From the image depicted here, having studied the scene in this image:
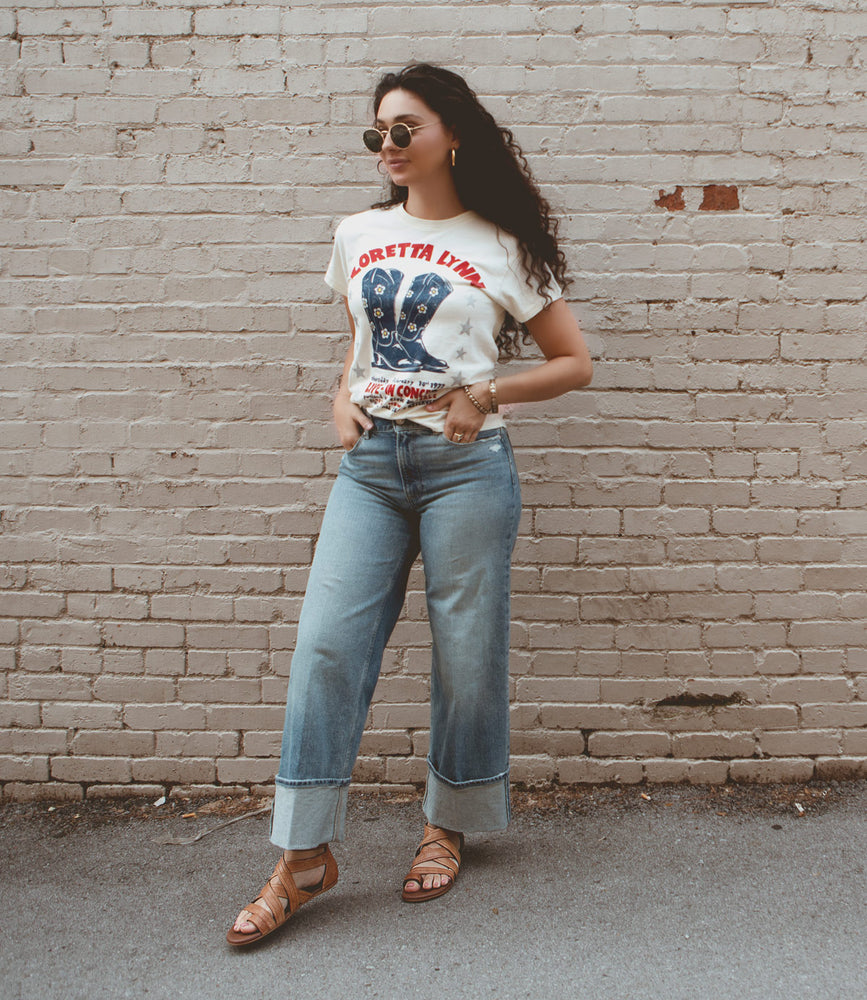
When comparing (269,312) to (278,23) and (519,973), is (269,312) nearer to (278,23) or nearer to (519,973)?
(278,23)

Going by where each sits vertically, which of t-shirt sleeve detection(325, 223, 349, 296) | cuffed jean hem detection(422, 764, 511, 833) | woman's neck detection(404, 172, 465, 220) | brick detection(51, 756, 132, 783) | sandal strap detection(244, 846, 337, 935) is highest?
woman's neck detection(404, 172, 465, 220)

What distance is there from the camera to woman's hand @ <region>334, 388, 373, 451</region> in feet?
6.68

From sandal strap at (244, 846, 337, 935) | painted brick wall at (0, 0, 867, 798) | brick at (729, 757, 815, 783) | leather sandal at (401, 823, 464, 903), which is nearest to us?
sandal strap at (244, 846, 337, 935)

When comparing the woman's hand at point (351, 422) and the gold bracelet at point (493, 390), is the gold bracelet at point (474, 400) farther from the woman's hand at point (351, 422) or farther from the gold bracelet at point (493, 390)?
the woman's hand at point (351, 422)

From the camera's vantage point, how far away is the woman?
195 centimetres

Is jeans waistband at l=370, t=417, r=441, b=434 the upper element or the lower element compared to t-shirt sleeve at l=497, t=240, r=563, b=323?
lower

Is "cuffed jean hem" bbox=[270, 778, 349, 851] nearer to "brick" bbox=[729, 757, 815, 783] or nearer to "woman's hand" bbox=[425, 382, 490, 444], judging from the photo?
"woman's hand" bbox=[425, 382, 490, 444]

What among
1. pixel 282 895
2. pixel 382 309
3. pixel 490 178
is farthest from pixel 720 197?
pixel 282 895

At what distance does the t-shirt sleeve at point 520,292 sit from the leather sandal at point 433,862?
4.70 feet

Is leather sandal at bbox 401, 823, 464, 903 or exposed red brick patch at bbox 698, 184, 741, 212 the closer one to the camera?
leather sandal at bbox 401, 823, 464, 903

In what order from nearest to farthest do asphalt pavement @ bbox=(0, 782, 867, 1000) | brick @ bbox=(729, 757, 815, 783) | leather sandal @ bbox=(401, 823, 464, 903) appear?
asphalt pavement @ bbox=(0, 782, 867, 1000) → leather sandal @ bbox=(401, 823, 464, 903) → brick @ bbox=(729, 757, 815, 783)

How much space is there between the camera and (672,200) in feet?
8.28

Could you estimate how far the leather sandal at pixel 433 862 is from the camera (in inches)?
83.8

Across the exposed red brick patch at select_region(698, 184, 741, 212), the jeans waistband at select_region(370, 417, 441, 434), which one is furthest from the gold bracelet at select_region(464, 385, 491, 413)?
the exposed red brick patch at select_region(698, 184, 741, 212)
